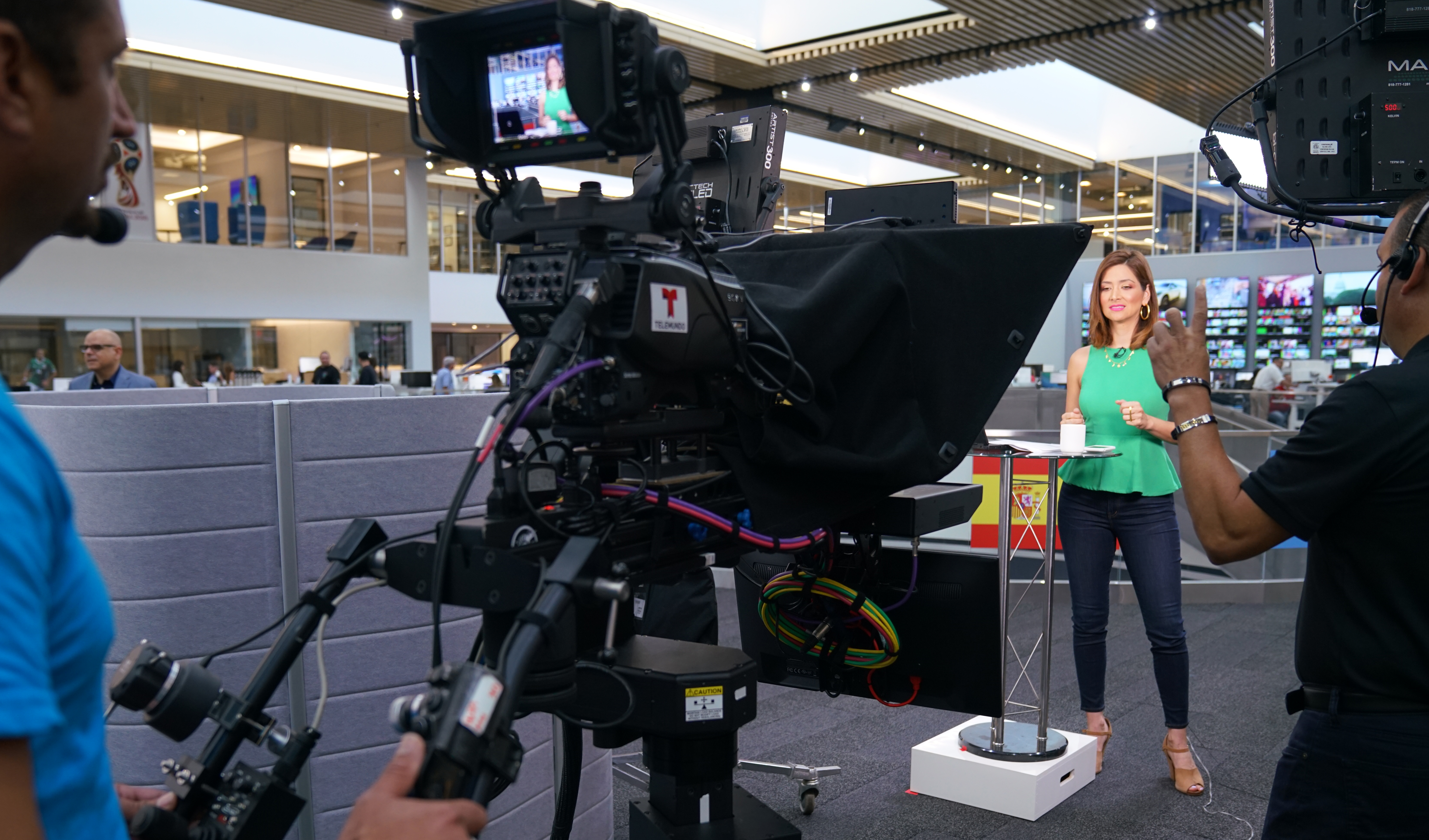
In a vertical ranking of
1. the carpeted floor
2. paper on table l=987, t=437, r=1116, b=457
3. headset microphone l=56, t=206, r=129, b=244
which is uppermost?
headset microphone l=56, t=206, r=129, b=244

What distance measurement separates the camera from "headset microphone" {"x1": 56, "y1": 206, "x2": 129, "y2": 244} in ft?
2.36

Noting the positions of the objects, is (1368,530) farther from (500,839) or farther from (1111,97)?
(1111,97)

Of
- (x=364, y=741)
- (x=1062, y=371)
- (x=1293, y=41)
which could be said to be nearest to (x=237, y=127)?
(x=1062, y=371)

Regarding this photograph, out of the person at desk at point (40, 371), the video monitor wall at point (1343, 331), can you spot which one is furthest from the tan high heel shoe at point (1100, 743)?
the person at desk at point (40, 371)

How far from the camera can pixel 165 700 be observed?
990mm

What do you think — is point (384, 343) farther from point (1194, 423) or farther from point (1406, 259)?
point (1406, 259)

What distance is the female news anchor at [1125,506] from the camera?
297 centimetres

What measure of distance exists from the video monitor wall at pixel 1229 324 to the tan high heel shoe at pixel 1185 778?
12073 millimetres

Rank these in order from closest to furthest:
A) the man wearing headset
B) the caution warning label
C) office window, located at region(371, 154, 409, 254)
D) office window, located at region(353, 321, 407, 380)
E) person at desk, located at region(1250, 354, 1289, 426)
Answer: the man wearing headset → the caution warning label → person at desk, located at region(1250, 354, 1289, 426) → office window, located at region(353, 321, 407, 380) → office window, located at region(371, 154, 409, 254)

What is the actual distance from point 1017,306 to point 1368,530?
598mm

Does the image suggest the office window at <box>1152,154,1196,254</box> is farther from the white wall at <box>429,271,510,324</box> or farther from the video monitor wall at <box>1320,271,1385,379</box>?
the white wall at <box>429,271,510,324</box>

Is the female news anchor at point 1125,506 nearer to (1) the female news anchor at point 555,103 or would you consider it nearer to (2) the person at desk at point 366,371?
(1) the female news anchor at point 555,103

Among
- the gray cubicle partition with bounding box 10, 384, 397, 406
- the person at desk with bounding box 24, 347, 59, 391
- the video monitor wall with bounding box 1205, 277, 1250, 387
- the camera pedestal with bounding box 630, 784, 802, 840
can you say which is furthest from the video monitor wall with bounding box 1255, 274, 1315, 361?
the person at desk with bounding box 24, 347, 59, 391

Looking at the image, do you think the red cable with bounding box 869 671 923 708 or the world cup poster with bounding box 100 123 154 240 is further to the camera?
the world cup poster with bounding box 100 123 154 240
